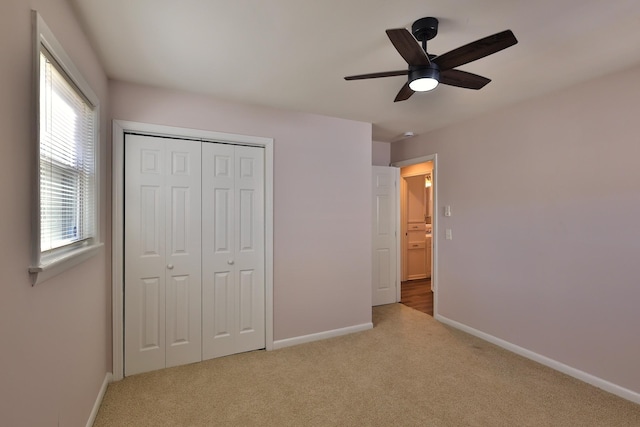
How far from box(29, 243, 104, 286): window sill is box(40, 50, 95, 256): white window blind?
0.07 metres

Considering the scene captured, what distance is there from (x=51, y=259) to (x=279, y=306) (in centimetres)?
207

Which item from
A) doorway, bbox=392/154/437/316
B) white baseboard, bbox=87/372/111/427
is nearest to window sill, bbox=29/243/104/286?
white baseboard, bbox=87/372/111/427

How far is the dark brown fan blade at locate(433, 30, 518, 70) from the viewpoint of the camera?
1501mm

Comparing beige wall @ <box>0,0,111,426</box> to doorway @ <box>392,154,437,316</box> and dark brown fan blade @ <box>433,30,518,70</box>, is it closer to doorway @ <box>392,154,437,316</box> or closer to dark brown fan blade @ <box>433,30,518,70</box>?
dark brown fan blade @ <box>433,30,518,70</box>

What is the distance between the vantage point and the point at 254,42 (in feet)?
6.47

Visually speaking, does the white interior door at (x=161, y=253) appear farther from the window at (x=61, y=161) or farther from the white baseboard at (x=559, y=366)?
the white baseboard at (x=559, y=366)

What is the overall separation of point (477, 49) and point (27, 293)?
7.58 ft

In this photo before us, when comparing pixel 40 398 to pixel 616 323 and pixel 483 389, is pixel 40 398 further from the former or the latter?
pixel 616 323

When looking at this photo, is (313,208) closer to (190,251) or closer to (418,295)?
(190,251)

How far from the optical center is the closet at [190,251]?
2602mm

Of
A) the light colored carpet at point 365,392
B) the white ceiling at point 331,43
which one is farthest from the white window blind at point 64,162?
the light colored carpet at point 365,392

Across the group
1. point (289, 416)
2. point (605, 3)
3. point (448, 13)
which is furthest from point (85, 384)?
point (605, 3)

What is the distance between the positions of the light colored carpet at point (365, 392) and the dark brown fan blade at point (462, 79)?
2230 mm

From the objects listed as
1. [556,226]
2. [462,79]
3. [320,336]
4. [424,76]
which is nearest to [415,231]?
[556,226]
